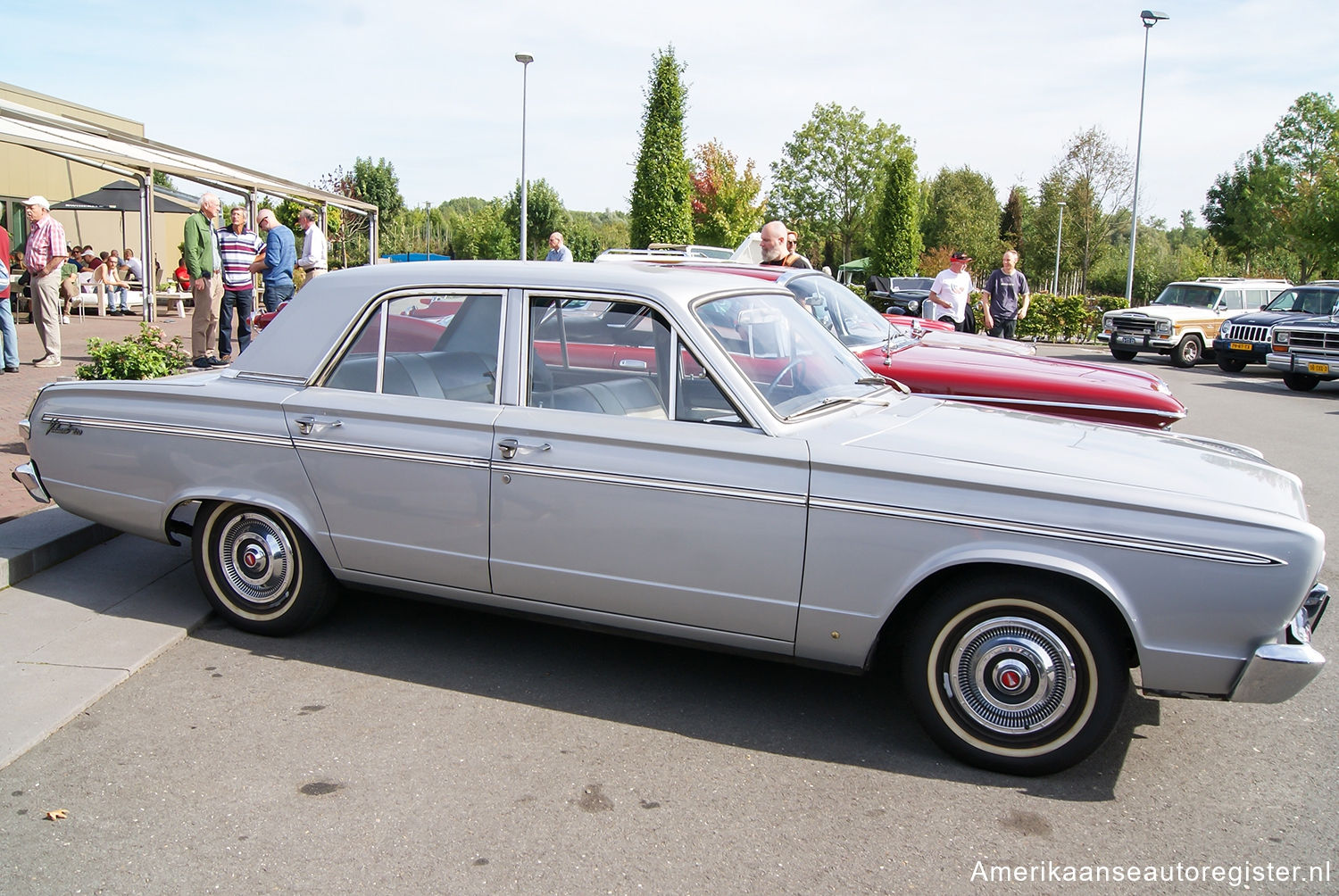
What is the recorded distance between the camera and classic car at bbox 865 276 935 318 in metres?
30.6

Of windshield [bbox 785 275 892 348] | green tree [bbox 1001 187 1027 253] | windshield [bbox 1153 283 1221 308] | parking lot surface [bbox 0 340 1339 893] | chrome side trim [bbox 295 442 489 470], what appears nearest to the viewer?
parking lot surface [bbox 0 340 1339 893]

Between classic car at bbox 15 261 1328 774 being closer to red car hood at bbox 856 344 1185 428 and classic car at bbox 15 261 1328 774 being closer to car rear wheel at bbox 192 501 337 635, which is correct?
car rear wheel at bbox 192 501 337 635

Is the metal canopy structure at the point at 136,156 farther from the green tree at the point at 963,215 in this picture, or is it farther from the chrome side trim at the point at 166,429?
the green tree at the point at 963,215

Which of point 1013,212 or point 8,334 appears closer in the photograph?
point 8,334

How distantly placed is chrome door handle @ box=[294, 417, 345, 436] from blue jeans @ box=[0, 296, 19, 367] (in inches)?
339

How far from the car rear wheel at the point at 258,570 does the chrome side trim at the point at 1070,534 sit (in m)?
2.29

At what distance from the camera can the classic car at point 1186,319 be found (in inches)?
835

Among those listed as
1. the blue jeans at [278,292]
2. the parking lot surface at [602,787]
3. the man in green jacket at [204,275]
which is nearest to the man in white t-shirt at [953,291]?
→ the blue jeans at [278,292]

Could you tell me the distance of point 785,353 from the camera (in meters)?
4.22

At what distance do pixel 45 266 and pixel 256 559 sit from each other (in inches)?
357

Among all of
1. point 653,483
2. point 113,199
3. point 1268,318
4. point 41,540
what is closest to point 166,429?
point 41,540

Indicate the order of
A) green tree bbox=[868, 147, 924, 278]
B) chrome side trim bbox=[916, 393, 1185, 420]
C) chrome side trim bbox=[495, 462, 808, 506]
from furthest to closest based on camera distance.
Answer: green tree bbox=[868, 147, 924, 278] → chrome side trim bbox=[916, 393, 1185, 420] → chrome side trim bbox=[495, 462, 808, 506]

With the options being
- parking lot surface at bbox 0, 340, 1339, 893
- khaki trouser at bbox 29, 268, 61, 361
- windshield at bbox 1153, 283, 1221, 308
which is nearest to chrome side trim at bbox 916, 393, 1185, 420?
parking lot surface at bbox 0, 340, 1339, 893

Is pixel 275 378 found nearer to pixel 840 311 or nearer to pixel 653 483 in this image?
pixel 653 483
